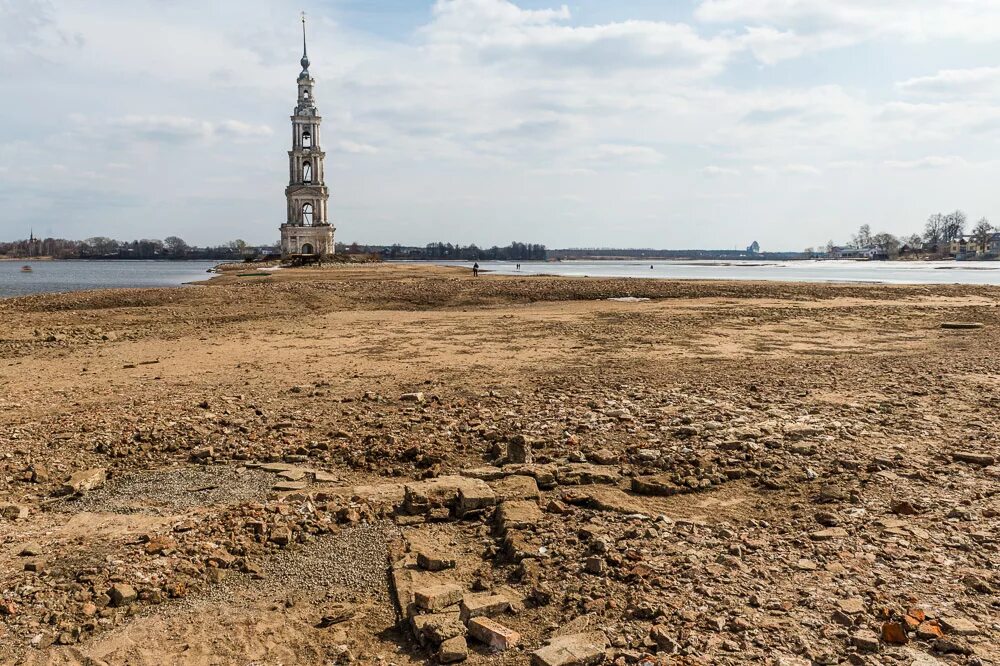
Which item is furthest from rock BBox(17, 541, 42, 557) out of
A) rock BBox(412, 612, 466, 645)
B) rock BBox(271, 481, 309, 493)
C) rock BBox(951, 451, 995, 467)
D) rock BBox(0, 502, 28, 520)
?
rock BBox(951, 451, 995, 467)

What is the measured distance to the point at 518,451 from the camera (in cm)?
816

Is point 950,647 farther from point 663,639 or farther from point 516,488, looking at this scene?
point 516,488

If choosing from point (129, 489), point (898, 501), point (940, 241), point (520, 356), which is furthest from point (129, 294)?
point (940, 241)

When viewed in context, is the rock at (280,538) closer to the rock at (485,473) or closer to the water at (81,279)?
the rock at (485,473)

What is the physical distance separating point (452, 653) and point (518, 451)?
3.80 meters

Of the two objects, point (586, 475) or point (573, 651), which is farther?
point (586, 475)

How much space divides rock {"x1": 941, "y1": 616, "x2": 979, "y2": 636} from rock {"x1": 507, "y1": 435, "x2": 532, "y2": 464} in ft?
14.3

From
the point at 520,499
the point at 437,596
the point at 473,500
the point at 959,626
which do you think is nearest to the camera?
the point at 959,626

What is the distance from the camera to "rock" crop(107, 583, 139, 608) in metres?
5.09

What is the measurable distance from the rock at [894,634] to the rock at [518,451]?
13.8 ft

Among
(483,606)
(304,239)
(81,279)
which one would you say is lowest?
(483,606)

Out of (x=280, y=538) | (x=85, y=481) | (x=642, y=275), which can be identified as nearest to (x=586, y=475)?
(x=280, y=538)

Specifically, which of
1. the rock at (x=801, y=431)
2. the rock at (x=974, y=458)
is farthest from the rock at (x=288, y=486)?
the rock at (x=974, y=458)

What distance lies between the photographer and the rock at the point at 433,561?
563 centimetres
